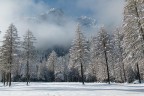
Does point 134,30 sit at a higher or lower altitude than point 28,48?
lower

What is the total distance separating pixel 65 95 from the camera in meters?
22.6

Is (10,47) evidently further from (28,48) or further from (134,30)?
(134,30)

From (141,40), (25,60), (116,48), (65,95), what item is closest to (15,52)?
(25,60)

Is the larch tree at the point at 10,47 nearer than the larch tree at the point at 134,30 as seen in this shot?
No

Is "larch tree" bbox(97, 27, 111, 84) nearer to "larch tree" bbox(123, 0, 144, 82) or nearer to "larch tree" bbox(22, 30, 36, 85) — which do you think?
"larch tree" bbox(22, 30, 36, 85)

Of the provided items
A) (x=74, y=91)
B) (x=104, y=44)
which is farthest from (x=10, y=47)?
(x=74, y=91)

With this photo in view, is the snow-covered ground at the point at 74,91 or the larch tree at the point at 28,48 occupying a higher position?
the larch tree at the point at 28,48

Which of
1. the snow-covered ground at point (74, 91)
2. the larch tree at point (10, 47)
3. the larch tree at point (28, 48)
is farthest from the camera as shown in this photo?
the larch tree at point (28, 48)

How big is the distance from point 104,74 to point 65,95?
56.9 meters

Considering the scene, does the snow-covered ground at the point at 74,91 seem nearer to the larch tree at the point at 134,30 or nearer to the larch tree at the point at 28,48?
the larch tree at the point at 134,30

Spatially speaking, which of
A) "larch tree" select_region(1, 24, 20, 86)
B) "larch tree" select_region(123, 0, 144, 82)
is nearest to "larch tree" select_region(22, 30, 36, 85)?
"larch tree" select_region(1, 24, 20, 86)

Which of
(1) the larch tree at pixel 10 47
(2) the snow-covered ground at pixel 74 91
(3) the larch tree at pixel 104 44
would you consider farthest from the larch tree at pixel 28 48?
(2) the snow-covered ground at pixel 74 91

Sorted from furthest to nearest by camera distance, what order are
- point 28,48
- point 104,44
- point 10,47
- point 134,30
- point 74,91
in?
point 28,48 < point 104,44 < point 10,47 < point 134,30 < point 74,91

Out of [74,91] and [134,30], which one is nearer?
[74,91]
